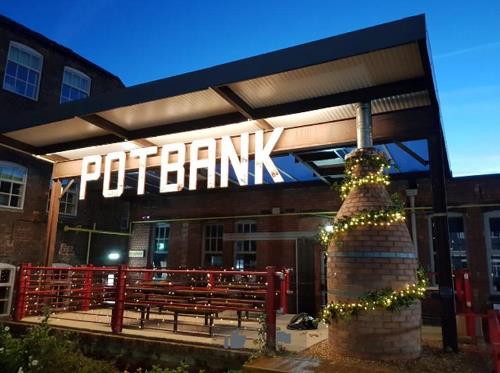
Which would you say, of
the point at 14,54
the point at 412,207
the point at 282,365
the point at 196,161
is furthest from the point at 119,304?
the point at 14,54

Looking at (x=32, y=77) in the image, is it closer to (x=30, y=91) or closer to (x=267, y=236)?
(x=30, y=91)

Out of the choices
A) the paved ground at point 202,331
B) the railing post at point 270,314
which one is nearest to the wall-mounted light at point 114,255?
the paved ground at point 202,331

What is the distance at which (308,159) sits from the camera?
9539 millimetres

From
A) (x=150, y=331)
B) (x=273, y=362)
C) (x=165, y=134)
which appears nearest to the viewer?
(x=273, y=362)

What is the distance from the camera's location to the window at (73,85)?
13812 mm

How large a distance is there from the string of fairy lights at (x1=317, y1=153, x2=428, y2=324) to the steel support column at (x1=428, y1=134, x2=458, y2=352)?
295mm

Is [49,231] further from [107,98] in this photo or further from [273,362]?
[273,362]

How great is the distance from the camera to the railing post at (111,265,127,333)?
7.27m

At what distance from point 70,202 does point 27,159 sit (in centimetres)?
205

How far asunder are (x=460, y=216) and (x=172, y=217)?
30.9ft

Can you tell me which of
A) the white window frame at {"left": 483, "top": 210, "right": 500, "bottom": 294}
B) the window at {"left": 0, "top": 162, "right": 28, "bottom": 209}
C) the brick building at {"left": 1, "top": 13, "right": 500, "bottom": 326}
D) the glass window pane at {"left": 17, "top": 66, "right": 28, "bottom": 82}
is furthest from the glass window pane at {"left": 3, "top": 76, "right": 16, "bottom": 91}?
the white window frame at {"left": 483, "top": 210, "right": 500, "bottom": 294}

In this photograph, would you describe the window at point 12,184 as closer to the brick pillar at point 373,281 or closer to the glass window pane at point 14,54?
the glass window pane at point 14,54

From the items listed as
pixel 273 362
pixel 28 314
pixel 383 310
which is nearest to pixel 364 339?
pixel 383 310

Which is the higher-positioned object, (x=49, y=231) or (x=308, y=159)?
(x=308, y=159)
